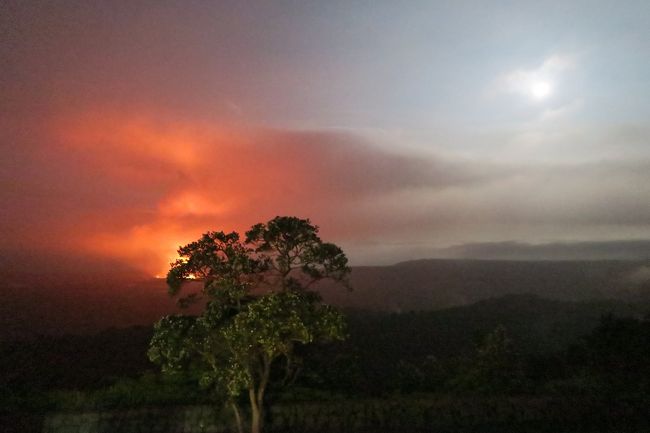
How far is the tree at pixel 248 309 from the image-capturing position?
Answer: 12.7 m

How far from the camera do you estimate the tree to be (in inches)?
499

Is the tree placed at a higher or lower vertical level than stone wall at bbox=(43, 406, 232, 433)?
higher

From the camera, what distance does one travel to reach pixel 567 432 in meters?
15.9

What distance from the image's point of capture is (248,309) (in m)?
12.9

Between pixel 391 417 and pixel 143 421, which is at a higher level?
pixel 143 421

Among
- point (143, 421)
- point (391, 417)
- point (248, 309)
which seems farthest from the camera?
point (391, 417)

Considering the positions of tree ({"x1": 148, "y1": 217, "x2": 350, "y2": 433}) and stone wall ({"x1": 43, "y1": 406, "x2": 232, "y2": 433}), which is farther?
stone wall ({"x1": 43, "y1": 406, "x2": 232, "y2": 433})

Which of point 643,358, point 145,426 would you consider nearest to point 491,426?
point 643,358

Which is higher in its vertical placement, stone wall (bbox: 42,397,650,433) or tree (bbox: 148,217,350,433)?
tree (bbox: 148,217,350,433)

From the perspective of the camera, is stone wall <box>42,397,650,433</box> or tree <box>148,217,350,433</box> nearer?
tree <box>148,217,350,433</box>

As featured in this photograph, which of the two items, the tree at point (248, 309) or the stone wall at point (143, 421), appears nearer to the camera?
the tree at point (248, 309)

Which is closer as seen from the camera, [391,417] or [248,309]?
[248,309]

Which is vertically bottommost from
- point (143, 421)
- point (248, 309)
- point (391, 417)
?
point (391, 417)

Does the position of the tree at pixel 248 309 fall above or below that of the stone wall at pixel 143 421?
above
